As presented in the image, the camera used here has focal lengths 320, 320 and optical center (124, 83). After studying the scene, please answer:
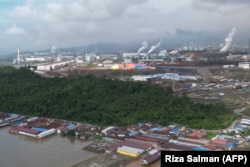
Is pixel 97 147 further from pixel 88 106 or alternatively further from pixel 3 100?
pixel 3 100

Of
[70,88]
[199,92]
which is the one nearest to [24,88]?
[70,88]

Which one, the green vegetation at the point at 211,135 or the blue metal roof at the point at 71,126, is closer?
the green vegetation at the point at 211,135

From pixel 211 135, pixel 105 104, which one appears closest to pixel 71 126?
pixel 105 104

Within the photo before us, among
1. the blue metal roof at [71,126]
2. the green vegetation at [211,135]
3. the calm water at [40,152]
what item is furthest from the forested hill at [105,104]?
the calm water at [40,152]

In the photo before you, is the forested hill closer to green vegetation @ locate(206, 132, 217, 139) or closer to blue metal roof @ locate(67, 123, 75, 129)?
green vegetation @ locate(206, 132, 217, 139)

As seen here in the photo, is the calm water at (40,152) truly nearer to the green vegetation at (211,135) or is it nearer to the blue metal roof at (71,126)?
the blue metal roof at (71,126)

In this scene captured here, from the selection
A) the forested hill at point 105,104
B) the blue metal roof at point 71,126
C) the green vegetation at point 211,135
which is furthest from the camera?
the forested hill at point 105,104

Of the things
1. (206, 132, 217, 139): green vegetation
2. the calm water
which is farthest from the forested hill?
the calm water
